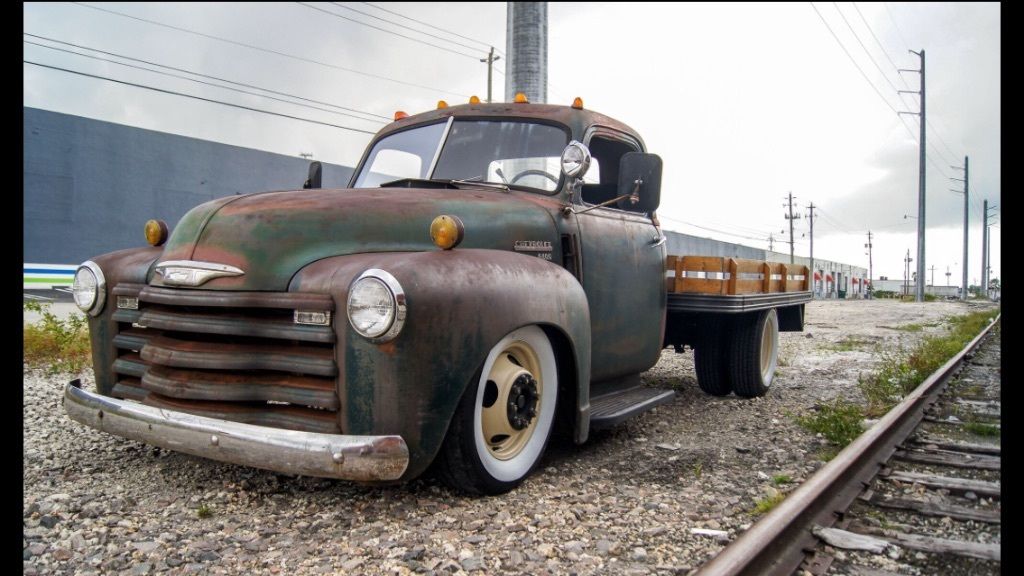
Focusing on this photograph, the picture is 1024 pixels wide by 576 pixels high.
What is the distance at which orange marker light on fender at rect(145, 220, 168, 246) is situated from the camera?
12.5 feet

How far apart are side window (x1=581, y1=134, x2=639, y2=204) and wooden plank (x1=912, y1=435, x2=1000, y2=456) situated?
249 centimetres

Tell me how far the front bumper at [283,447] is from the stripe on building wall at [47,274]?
17829mm

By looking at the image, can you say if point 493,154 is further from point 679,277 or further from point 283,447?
point 283,447

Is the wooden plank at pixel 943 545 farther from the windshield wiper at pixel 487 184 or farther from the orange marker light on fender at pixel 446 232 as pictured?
the windshield wiper at pixel 487 184

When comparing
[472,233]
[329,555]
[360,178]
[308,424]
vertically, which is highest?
[360,178]

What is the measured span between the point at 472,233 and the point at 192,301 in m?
1.27

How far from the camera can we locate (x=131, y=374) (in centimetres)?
318

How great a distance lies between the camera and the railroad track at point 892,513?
239cm

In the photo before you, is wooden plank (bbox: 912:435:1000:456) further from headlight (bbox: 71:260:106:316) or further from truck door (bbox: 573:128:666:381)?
headlight (bbox: 71:260:106:316)

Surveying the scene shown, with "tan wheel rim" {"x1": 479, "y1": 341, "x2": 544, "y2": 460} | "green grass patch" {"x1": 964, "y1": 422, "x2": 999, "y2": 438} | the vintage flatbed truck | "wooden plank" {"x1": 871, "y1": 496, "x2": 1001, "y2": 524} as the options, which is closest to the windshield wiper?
the vintage flatbed truck

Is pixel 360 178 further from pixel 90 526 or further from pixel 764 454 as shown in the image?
pixel 764 454

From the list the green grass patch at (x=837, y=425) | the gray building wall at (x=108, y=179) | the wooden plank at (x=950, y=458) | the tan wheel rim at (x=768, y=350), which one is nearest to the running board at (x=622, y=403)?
the green grass patch at (x=837, y=425)

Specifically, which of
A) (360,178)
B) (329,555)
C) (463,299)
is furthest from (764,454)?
(360,178)

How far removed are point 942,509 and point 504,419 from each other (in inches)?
76.5
